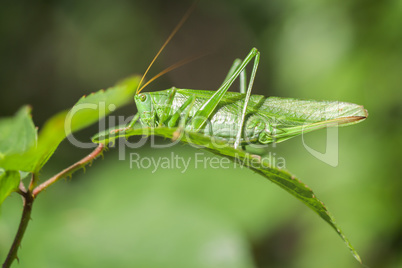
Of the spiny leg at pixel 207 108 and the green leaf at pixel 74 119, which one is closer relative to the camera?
the green leaf at pixel 74 119

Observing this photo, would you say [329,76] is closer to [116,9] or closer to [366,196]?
[366,196]

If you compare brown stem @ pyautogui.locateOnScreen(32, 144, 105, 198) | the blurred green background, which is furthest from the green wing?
brown stem @ pyautogui.locateOnScreen(32, 144, 105, 198)

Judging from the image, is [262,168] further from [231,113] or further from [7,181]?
[231,113]


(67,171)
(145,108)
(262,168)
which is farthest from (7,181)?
(145,108)

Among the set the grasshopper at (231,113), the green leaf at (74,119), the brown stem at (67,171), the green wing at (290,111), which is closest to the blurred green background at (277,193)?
the grasshopper at (231,113)

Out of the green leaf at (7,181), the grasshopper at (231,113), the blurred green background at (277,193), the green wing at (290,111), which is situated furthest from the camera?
the blurred green background at (277,193)

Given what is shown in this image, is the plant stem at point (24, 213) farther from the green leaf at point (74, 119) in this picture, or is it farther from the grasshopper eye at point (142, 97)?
the grasshopper eye at point (142, 97)
